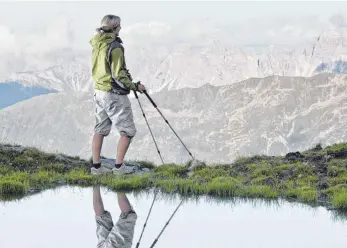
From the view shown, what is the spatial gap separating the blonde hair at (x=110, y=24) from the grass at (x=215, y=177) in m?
2.86

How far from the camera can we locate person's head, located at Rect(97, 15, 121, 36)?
12.5 m

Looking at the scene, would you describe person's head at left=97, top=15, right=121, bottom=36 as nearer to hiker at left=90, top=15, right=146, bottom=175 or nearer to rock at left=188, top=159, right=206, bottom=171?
hiker at left=90, top=15, right=146, bottom=175

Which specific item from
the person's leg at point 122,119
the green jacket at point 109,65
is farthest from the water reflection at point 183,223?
the green jacket at point 109,65

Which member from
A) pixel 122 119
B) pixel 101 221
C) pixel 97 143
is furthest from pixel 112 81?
pixel 101 221

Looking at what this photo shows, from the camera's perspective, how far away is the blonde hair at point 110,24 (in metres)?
12.5

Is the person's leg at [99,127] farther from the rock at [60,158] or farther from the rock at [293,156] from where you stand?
the rock at [293,156]

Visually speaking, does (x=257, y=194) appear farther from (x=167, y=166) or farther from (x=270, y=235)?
→ (x=167, y=166)

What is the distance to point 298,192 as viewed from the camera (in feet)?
34.5

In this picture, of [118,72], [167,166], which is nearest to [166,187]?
[118,72]

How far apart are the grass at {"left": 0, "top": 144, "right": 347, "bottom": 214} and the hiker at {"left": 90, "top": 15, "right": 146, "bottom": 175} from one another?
101 centimetres

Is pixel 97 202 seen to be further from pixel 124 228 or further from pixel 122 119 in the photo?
pixel 122 119

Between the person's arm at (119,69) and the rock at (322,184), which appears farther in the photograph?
the person's arm at (119,69)

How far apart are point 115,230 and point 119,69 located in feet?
18.1

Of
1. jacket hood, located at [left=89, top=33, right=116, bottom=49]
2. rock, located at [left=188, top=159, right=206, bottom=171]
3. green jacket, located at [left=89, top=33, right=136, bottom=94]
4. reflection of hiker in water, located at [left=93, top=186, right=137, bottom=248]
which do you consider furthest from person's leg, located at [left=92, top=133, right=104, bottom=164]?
reflection of hiker in water, located at [left=93, top=186, right=137, bottom=248]
